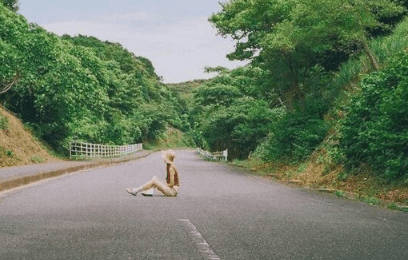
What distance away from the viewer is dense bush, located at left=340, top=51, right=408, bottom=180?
10344 mm

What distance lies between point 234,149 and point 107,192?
30.1 metres

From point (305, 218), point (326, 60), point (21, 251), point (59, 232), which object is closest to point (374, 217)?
point (305, 218)

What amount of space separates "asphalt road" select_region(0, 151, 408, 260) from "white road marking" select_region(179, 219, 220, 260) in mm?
11

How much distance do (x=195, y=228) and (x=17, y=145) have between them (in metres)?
21.5

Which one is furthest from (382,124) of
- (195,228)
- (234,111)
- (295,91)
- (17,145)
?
(234,111)

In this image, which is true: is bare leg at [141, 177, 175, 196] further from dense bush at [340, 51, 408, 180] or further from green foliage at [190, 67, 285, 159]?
green foliage at [190, 67, 285, 159]

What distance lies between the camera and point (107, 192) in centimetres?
1146

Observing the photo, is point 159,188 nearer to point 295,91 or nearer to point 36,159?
point 295,91

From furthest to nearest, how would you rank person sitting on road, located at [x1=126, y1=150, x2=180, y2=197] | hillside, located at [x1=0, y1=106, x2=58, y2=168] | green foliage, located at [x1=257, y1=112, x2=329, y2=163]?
hillside, located at [x1=0, y1=106, x2=58, y2=168], green foliage, located at [x1=257, y1=112, x2=329, y2=163], person sitting on road, located at [x1=126, y1=150, x2=180, y2=197]

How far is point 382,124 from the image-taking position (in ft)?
35.8

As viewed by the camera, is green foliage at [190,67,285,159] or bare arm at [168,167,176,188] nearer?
bare arm at [168,167,176,188]

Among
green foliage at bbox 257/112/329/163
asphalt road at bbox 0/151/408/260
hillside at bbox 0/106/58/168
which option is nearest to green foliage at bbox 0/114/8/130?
hillside at bbox 0/106/58/168

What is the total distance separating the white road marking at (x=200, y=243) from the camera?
480cm

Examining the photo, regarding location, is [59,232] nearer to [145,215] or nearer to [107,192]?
[145,215]
